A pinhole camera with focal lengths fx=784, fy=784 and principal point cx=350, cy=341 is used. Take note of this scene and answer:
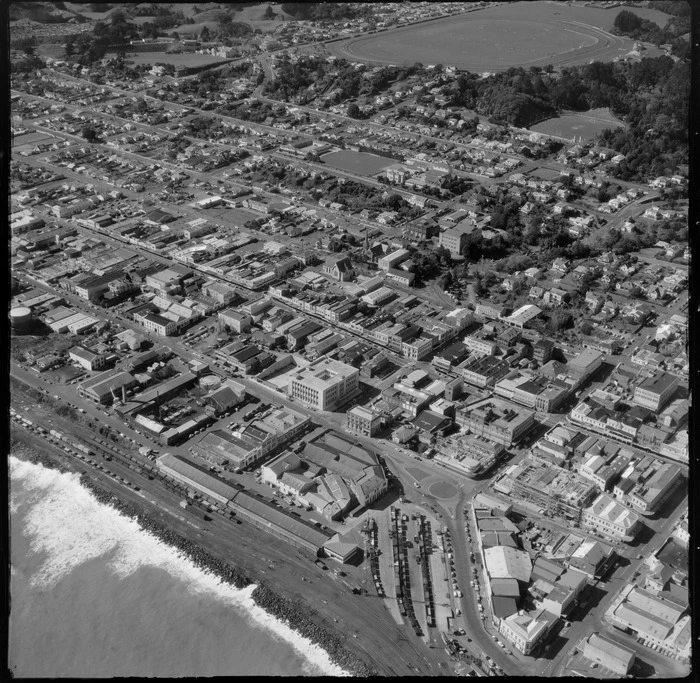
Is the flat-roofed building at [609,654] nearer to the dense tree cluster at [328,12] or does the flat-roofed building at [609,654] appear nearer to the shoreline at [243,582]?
the shoreline at [243,582]

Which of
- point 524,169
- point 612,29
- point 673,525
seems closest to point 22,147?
point 524,169

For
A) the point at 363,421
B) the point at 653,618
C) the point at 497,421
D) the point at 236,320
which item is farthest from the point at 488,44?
the point at 653,618

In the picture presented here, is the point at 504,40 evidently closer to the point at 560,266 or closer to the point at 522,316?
the point at 560,266

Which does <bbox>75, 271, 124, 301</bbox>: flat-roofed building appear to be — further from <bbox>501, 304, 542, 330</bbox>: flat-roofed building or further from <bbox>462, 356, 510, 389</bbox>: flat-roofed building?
<bbox>501, 304, 542, 330</bbox>: flat-roofed building

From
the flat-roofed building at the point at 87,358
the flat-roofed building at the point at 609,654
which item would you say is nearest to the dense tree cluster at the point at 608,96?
the flat-roofed building at the point at 87,358

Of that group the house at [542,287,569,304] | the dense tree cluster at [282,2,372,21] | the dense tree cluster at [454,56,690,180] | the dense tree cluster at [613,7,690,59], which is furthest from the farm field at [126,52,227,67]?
the house at [542,287,569,304]
